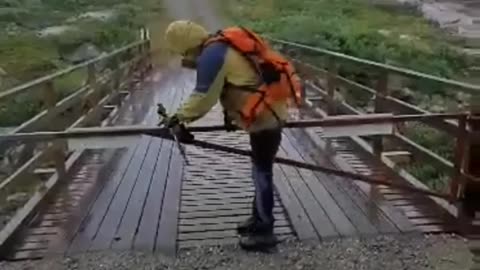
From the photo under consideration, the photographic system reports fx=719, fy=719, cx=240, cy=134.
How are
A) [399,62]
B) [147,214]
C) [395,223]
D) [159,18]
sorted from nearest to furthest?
[395,223], [147,214], [399,62], [159,18]

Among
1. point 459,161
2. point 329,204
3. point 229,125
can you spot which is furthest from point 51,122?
point 459,161

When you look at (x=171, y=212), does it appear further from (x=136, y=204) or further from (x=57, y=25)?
(x=57, y=25)

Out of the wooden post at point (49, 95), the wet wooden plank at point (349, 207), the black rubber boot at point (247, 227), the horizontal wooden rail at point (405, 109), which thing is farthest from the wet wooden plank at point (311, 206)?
the wooden post at point (49, 95)

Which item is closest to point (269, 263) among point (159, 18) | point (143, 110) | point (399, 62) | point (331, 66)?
point (331, 66)

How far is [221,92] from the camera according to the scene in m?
3.74

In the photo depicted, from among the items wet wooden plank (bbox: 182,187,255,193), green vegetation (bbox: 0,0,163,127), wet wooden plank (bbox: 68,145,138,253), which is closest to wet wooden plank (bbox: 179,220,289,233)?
wet wooden plank (bbox: 68,145,138,253)

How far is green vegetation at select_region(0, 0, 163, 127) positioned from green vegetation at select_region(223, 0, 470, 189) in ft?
14.3

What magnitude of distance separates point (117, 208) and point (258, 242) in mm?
1215

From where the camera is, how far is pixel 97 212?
479 centimetres

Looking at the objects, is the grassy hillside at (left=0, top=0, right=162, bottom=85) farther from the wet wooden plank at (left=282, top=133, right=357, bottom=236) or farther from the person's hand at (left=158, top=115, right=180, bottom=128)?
the person's hand at (left=158, top=115, right=180, bottom=128)

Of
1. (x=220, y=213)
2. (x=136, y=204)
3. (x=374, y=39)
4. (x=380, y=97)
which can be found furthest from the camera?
(x=374, y=39)

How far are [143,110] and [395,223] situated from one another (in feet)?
18.8

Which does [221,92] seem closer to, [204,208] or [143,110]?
[204,208]

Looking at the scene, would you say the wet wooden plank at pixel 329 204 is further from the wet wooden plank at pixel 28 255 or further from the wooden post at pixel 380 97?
the wet wooden plank at pixel 28 255
